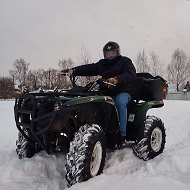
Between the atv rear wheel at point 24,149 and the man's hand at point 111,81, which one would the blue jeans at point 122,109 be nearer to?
the man's hand at point 111,81

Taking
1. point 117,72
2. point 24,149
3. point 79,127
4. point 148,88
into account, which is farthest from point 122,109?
point 24,149

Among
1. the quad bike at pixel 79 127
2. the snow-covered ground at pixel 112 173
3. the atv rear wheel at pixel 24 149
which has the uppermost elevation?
the quad bike at pixel 79 127

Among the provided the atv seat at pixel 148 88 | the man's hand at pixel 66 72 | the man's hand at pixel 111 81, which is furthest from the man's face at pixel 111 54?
the man's hand at pixel 111 81

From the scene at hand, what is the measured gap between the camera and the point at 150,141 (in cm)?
645

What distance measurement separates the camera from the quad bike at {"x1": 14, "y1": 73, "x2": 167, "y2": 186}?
4680mm

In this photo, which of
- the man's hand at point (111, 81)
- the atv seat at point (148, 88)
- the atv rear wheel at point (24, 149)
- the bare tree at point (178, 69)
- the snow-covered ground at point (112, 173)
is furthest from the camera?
the bare tree at point (178, 69)

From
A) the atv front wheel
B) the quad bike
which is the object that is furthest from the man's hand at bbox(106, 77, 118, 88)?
the atv front wheel

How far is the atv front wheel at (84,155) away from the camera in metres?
4.61

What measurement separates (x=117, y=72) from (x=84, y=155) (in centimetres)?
211

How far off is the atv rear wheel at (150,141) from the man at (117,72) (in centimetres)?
35

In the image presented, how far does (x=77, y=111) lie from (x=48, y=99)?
550mm

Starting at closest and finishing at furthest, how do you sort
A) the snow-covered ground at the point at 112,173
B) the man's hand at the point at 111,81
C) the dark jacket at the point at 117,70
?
the snow-covered ground at the point at 112,173
the man's hand at the point at 111,81
the dark jacket at the point at 117,70

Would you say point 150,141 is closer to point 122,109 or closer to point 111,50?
point 122,109

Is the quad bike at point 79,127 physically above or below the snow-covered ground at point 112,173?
above
